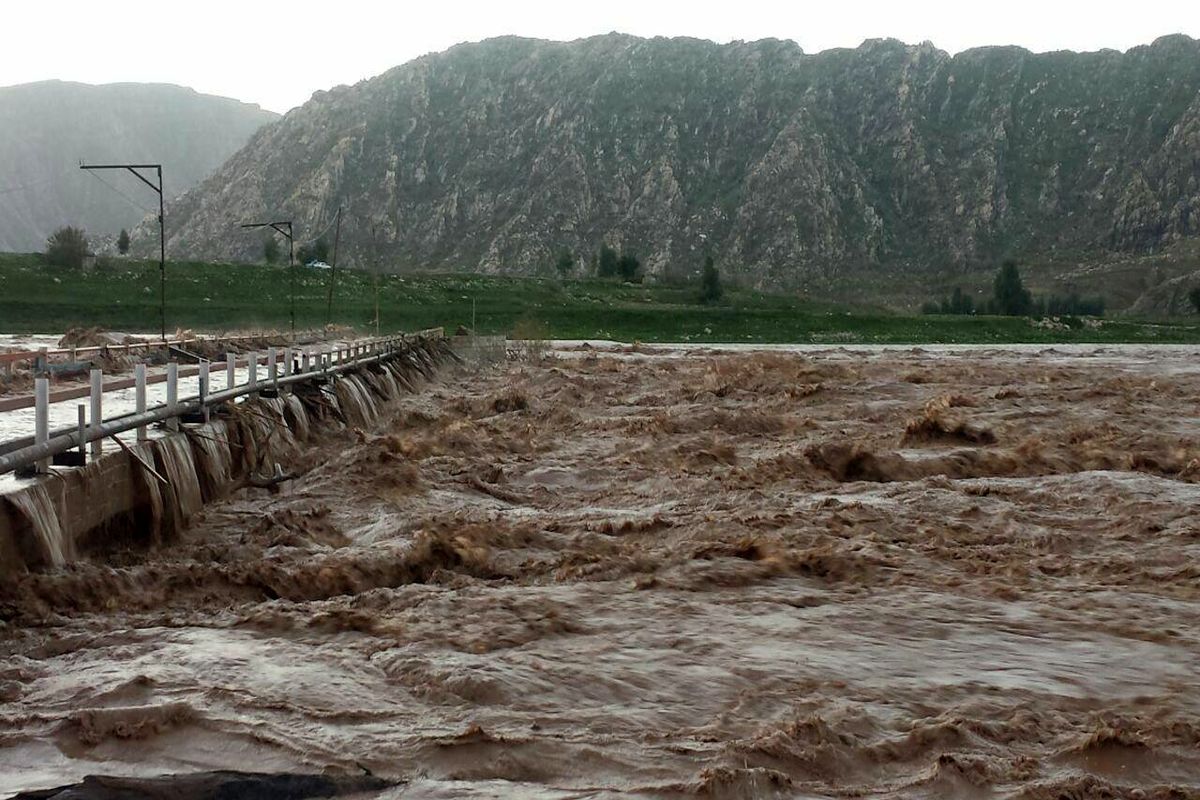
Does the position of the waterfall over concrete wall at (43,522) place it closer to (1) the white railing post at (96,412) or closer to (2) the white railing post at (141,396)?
(1) the white railing post at (96,412)

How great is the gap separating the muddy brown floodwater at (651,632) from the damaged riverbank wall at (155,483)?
0.33 metres

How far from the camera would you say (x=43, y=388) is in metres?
10.4

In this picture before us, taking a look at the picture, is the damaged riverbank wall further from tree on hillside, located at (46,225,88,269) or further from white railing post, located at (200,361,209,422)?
tree on hillside, located at (46,225,88,269)

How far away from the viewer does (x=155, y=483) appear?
489 inches

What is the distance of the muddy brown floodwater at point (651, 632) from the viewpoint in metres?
6.25

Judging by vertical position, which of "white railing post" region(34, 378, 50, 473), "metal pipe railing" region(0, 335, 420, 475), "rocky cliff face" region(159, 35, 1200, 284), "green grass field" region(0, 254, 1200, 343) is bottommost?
"green grass field" region(0, 254, 1200, 343)

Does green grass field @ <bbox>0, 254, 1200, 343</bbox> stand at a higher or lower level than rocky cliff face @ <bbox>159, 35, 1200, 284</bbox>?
lower

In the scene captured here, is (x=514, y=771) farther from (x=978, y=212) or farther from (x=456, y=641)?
(x=978, y=212)

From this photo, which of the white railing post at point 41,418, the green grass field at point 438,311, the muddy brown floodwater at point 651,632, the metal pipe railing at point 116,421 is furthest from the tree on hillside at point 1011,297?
the white railing post at point 41,418

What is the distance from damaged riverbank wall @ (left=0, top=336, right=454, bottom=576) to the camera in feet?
32.2

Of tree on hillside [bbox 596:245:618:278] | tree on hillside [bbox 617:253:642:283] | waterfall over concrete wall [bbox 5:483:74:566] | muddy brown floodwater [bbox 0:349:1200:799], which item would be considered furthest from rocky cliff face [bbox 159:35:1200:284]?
waterfall over concrete wall [bbox 5:483:74:566]

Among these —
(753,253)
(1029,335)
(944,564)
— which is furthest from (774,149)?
(944,564)

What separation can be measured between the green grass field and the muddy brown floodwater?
50.9 m

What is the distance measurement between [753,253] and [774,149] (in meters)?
22.7
